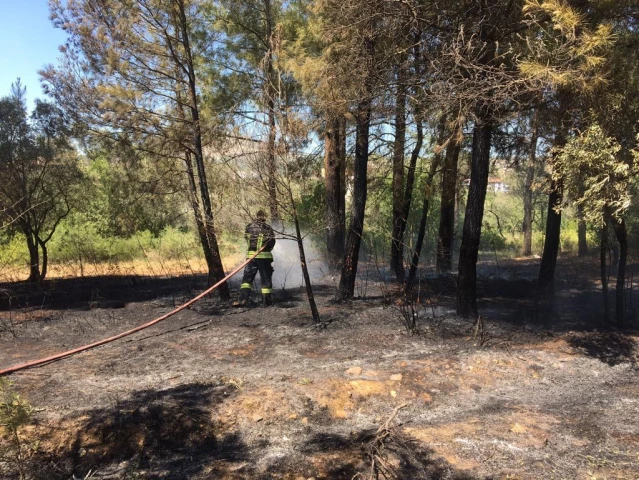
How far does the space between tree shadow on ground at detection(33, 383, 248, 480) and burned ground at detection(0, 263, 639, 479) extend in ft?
0.05

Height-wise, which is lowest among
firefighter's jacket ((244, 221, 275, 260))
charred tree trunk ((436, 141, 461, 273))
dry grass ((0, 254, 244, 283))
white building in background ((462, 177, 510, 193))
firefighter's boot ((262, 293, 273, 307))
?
firefighter's boot ((262, 293, 273, 307))

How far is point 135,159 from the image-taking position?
410 inches

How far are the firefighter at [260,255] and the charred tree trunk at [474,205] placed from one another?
3379 millimetres

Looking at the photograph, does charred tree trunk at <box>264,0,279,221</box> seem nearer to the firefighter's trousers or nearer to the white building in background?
the firefighter's trousers

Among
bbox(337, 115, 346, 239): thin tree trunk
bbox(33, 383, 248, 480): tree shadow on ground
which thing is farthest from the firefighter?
bbox(33, 383, 248, 480): tree shadow on ground

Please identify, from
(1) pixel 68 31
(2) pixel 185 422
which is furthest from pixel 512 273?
(1) pixel 68 31

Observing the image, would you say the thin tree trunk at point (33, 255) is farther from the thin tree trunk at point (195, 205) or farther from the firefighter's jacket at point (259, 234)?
the firefighter's jacket at point (259, 234)

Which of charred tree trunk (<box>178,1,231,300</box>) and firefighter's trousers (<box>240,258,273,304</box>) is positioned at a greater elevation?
charred tree trunk (<box>178,1,231,300</box>)

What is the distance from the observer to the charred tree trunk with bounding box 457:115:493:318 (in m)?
7.42

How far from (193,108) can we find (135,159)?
81.1 inches

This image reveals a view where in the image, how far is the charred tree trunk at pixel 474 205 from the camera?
24.3 ft

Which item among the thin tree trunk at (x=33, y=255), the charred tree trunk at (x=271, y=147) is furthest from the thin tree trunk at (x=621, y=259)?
the thin tree trunk at (x=33, y=255)

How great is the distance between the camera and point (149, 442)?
4332mm

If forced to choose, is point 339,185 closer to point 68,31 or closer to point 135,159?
point 135,159
